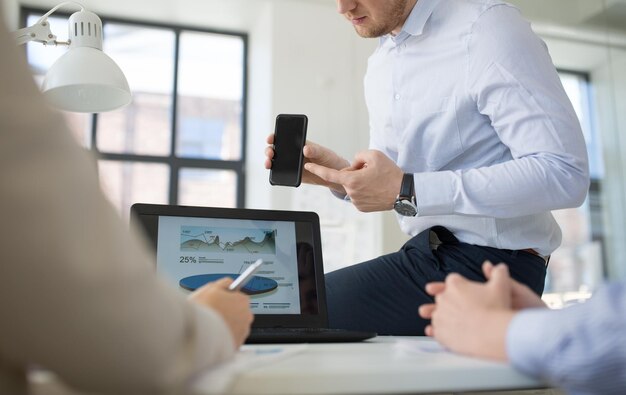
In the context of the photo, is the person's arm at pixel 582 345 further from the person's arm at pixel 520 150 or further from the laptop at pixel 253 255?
the person's arm at pixel 520 150

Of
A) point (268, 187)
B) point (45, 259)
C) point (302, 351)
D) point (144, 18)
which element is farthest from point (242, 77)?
point (45, 259)

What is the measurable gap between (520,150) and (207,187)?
390 cm

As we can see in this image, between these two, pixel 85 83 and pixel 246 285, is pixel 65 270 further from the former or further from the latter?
pixel 85 83

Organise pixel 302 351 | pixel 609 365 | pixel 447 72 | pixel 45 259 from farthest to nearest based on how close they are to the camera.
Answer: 1. pixel 447 72
2. pixel 302 351
3. pixel 609 365
4. pixel 45 259

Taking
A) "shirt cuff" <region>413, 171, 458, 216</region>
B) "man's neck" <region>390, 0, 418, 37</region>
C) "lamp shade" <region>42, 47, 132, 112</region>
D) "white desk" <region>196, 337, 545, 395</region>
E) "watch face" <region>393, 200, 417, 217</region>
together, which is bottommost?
"white desk" <region>196, 337, 545, 395</region>

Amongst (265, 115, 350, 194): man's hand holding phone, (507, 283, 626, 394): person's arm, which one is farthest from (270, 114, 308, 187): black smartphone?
(507, 283, 626, 394): person's arm

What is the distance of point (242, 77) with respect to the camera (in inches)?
216

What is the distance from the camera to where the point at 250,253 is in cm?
124

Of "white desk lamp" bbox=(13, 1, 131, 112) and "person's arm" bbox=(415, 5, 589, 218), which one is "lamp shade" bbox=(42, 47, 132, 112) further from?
"person's arm" bbox=(415, 5, 589, 218)

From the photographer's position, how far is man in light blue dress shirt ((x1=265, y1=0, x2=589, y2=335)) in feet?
4.57

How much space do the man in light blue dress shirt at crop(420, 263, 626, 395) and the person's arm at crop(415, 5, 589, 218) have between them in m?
0.66

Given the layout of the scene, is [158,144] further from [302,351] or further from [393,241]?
[302,351]

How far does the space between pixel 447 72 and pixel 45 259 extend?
130 cm

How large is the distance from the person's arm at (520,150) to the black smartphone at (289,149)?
0.91ft
